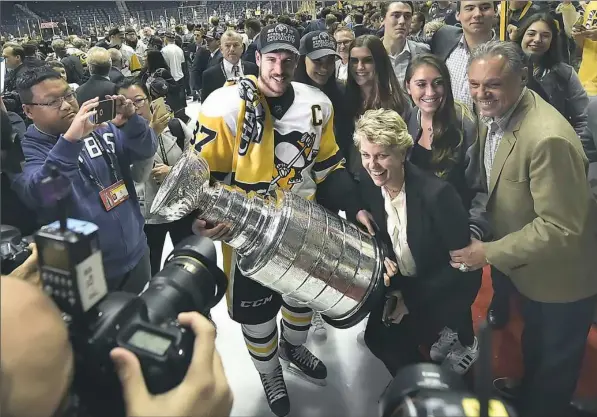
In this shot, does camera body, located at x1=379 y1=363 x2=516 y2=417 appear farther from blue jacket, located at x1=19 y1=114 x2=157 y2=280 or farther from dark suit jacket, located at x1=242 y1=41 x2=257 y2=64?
dark suit jacket, located at x1=242 y1=41 x2=257 y2=64

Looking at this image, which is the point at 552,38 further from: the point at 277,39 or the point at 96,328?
the point at 96,328

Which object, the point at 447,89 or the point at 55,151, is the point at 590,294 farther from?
the point at 55,151

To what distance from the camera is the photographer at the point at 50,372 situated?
0.40 m

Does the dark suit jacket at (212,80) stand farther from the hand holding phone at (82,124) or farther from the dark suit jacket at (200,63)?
the hand holding phone at (82,124)

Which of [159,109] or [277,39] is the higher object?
[277,39]

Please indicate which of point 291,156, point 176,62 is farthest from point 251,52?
point 176,62

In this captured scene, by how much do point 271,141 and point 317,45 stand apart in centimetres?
28

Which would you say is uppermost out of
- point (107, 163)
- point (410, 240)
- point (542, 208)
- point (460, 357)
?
point (107, 163)

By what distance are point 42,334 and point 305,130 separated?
76 cm

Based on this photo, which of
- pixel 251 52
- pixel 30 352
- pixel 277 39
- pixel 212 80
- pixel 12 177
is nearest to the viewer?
pixel 30 352

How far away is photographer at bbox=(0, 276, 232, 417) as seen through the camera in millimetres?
403

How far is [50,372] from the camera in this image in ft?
1.37

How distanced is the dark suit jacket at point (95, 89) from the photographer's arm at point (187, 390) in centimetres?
A: 48

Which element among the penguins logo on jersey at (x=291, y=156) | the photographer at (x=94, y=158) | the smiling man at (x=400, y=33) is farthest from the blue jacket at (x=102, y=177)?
the smiling man at (x=400, y=33)
